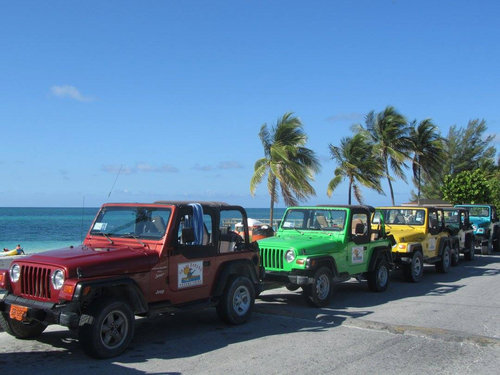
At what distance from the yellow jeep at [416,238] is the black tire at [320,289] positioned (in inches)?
140

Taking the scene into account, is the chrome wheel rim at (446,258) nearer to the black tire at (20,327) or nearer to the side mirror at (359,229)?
the side mirror at (359,229)

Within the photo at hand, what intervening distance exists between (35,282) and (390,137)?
27083 mm

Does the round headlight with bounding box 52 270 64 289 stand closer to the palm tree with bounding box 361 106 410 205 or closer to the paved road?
the paved road

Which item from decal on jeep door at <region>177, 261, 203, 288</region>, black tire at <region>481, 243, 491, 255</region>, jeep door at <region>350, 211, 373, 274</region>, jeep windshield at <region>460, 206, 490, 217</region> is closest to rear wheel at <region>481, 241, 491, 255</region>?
black tire at <region>481, 243, 491, 255</region>

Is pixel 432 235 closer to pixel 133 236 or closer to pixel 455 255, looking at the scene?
pixel 455 255

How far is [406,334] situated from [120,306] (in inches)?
163

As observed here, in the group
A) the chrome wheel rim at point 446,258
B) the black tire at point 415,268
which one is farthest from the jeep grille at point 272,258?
the chrome wheel rim at point 446,258

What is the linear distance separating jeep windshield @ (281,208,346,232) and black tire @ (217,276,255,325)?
311 cm

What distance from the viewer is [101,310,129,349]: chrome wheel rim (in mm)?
6203

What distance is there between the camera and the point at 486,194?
29.6 meters

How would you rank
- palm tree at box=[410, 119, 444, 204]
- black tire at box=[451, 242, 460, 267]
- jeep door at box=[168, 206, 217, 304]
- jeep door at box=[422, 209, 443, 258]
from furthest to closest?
palm tree at box=[410, 119, 444, 204]
black tire at box=[451, 242, 460, 267]
jeep door at box=[422, 209, 443, 258]
jeep door at box=[168, 206, 217, 304]

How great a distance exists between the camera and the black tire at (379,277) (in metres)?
11.5

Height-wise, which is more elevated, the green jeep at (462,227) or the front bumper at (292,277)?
the green jeep at (462,227)

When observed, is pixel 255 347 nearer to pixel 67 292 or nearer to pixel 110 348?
pixel 110 348
